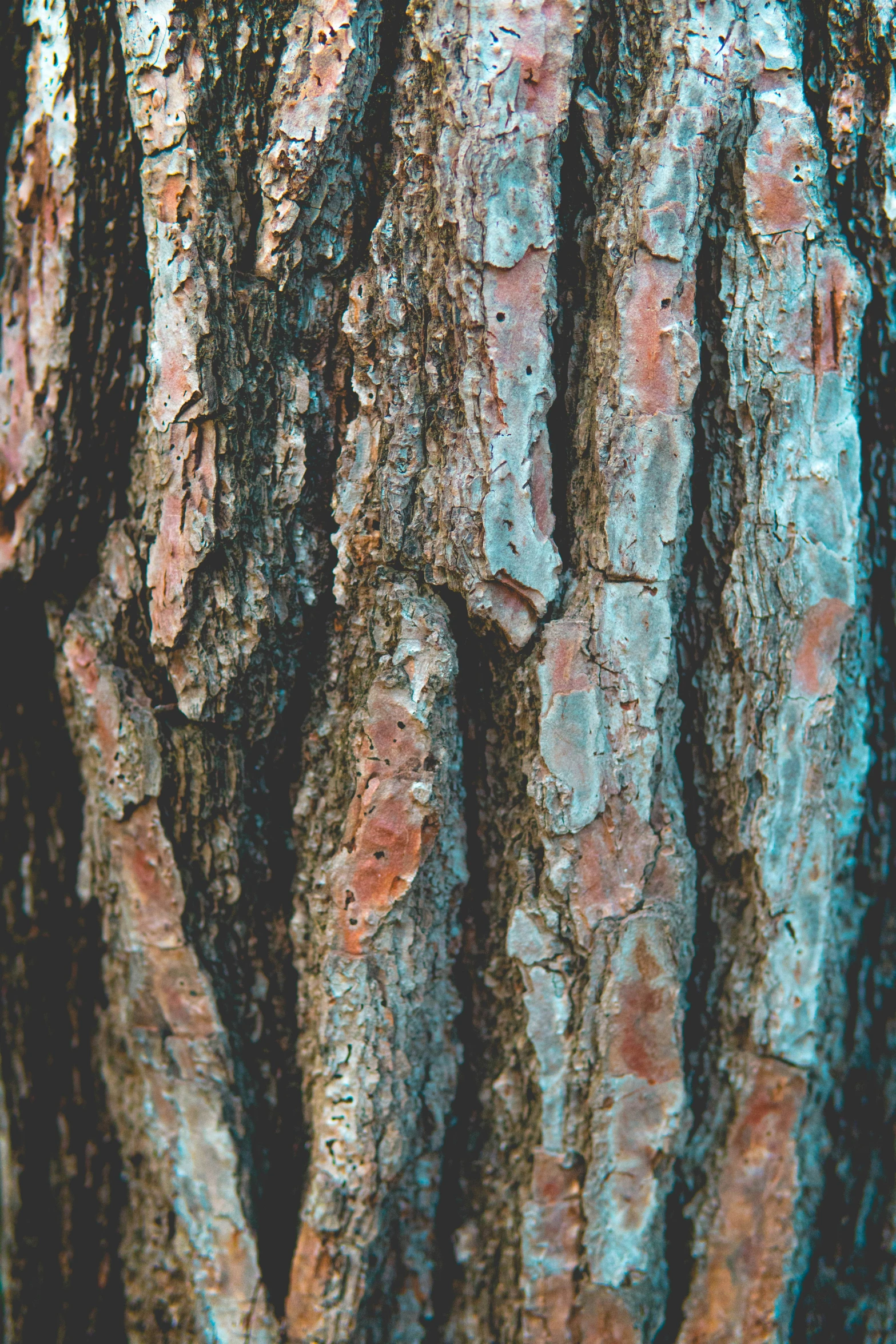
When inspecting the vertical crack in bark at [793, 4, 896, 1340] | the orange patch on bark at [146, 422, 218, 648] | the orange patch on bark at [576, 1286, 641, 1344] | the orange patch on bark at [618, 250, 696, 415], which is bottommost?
the orange patch on bark at [576, 1286, 641, 1344]

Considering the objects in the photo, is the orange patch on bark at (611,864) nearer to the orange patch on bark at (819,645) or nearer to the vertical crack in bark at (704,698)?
the vertical crack in bark at (704,698)

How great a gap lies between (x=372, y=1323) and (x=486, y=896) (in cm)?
49

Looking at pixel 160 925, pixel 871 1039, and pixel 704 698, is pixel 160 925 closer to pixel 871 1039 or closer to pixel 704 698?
pixel 704 698

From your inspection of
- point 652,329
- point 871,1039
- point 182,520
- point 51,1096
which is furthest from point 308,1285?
point 652,329

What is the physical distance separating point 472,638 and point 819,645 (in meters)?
0.35

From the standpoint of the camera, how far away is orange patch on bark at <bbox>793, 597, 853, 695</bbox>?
0.86 meters

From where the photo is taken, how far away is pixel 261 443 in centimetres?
85

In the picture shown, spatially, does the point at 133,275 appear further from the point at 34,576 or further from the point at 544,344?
the point at 544,344

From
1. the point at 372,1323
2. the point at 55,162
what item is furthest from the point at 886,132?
the point at 372,1323

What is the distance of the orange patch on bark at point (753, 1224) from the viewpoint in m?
0.92

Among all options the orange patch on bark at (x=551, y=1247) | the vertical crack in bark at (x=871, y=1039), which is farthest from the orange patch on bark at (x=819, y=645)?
the orange patch on bark at (x=551, y=1247)

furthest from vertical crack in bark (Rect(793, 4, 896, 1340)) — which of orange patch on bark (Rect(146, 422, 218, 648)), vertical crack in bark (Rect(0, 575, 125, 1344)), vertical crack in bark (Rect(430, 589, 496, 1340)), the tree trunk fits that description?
vertical crack in bark (Rect(0, 575, 125, 1344))

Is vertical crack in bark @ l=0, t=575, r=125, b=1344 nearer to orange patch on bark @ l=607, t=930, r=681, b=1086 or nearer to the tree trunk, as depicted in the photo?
the tree trunk

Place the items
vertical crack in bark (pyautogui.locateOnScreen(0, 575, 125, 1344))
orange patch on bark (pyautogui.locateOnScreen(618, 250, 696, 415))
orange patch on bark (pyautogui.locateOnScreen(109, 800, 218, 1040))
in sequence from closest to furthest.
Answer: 1. orange patch on bark (pyautogui.locateOnScreen(618, 250, 696, 415))
2. orange patch on bark (pyautogui.locateOnScreen(109, 800, 218, 1040))
3. vertical crack in bark (pyautogui.locateOnScreen(0, 575, 125, 1344))
